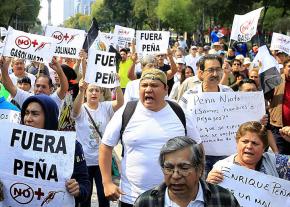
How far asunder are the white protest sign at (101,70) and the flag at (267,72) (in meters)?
1.80

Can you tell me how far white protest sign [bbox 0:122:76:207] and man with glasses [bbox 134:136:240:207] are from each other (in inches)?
34.3

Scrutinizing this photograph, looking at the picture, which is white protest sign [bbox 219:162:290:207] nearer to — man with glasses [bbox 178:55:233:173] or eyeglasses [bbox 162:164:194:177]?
eyeglasses [bbox 162:164:194:177]

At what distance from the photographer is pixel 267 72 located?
750 cm

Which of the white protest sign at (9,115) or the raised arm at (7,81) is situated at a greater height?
the raised arm at (7,81)

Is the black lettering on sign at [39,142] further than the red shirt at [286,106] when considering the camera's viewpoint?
No

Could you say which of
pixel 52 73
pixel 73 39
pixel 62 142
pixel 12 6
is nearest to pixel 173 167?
pixel 62 142

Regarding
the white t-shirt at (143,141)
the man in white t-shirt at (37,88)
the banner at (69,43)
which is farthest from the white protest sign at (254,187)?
the banner at (69,43)

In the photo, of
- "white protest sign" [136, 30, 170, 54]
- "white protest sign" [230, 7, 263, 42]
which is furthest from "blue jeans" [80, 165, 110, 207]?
"white protest sign" [136, 30, 170, 54]

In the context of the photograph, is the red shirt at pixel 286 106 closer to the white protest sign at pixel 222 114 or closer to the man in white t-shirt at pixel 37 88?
the white protest sign at pixel 222 114

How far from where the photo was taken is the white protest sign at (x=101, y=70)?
22.8 feet

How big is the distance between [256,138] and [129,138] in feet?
3.07

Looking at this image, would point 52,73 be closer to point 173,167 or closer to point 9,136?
point 9,136

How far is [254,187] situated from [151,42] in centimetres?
800

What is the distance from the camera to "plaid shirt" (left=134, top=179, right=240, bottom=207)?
308cm
